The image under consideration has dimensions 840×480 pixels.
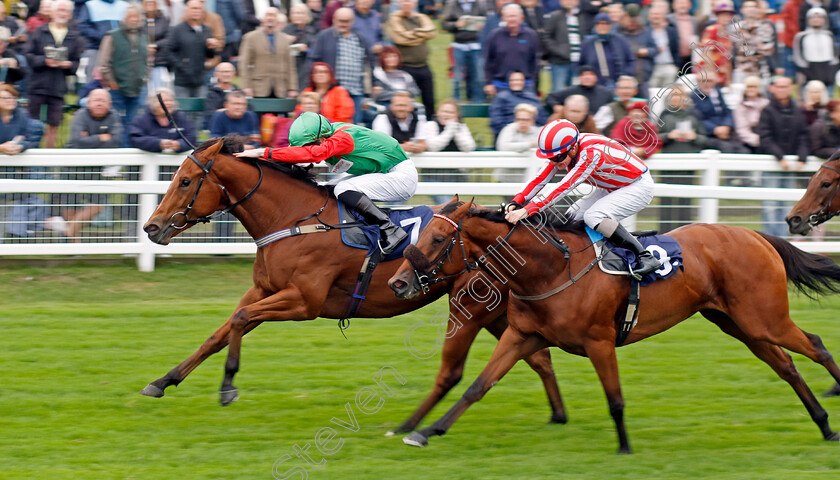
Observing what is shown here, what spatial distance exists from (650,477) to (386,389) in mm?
2189

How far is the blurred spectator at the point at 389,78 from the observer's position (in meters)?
11.1

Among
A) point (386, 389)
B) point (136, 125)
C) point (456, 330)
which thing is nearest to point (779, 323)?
point (456, 330)

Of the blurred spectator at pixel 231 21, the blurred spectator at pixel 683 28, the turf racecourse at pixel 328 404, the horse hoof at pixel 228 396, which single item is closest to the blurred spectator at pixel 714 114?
the blurred spectator at pixel 683 28

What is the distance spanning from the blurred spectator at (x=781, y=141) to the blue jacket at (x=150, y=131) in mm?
5684

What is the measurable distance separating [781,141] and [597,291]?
5.78 m

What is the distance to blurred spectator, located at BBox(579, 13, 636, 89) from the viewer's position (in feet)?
37.1

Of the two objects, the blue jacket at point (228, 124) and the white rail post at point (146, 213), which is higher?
the blue jacket at point (228, 124)

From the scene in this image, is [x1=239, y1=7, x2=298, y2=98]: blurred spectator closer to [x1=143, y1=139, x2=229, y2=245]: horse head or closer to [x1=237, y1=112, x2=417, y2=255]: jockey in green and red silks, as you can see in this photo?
[x1=237, y1=112, x2=417, y2=255]: jockey in green and red silks

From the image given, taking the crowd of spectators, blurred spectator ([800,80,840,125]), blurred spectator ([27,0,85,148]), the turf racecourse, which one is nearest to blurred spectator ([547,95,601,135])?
the crowd of spectators

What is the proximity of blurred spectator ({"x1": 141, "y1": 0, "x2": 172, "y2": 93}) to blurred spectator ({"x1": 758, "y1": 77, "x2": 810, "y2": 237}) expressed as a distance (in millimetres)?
6057

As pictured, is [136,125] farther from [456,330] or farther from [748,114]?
[748,114]

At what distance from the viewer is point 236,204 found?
674 cm

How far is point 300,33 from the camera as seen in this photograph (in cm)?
1170

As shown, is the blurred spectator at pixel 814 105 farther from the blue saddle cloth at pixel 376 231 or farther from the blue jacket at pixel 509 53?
the blue saddle cloth at pixel 376 231
